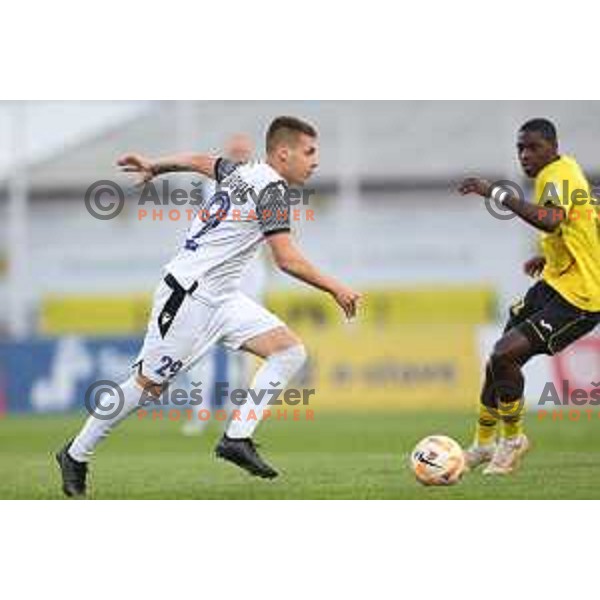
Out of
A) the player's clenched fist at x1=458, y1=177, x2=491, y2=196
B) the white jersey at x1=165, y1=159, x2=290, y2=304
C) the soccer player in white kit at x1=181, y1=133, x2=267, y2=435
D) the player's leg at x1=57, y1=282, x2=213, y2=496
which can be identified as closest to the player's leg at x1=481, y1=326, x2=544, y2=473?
the player's clenched fist at x1=458, y1=177, x2=491, y2=196

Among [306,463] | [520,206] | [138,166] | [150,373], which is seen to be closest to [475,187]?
[520,206]

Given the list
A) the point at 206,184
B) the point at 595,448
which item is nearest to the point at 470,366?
the point at 206,184

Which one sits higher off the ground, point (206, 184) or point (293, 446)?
point (206, 184)

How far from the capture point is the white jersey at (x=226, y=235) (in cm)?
1018

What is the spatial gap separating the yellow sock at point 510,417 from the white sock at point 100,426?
2.62 metres

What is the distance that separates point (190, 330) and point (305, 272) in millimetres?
926

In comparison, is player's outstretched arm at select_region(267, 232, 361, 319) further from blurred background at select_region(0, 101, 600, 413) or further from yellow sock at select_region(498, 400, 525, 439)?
blurred background at select_region(0, 101, 600, 413)

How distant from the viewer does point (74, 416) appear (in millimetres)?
21453

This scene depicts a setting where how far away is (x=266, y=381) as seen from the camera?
33.5 ft

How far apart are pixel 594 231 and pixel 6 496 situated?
169 inches

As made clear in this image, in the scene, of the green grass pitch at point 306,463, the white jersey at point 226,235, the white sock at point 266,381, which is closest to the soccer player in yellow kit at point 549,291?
the green grass pitch at point 306,463

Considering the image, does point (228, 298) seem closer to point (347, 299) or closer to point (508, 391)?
point (347, 299)

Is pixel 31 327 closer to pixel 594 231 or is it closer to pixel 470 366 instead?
pixel 470 366

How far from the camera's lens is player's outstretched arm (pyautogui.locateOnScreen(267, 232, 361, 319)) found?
31.0 feet
